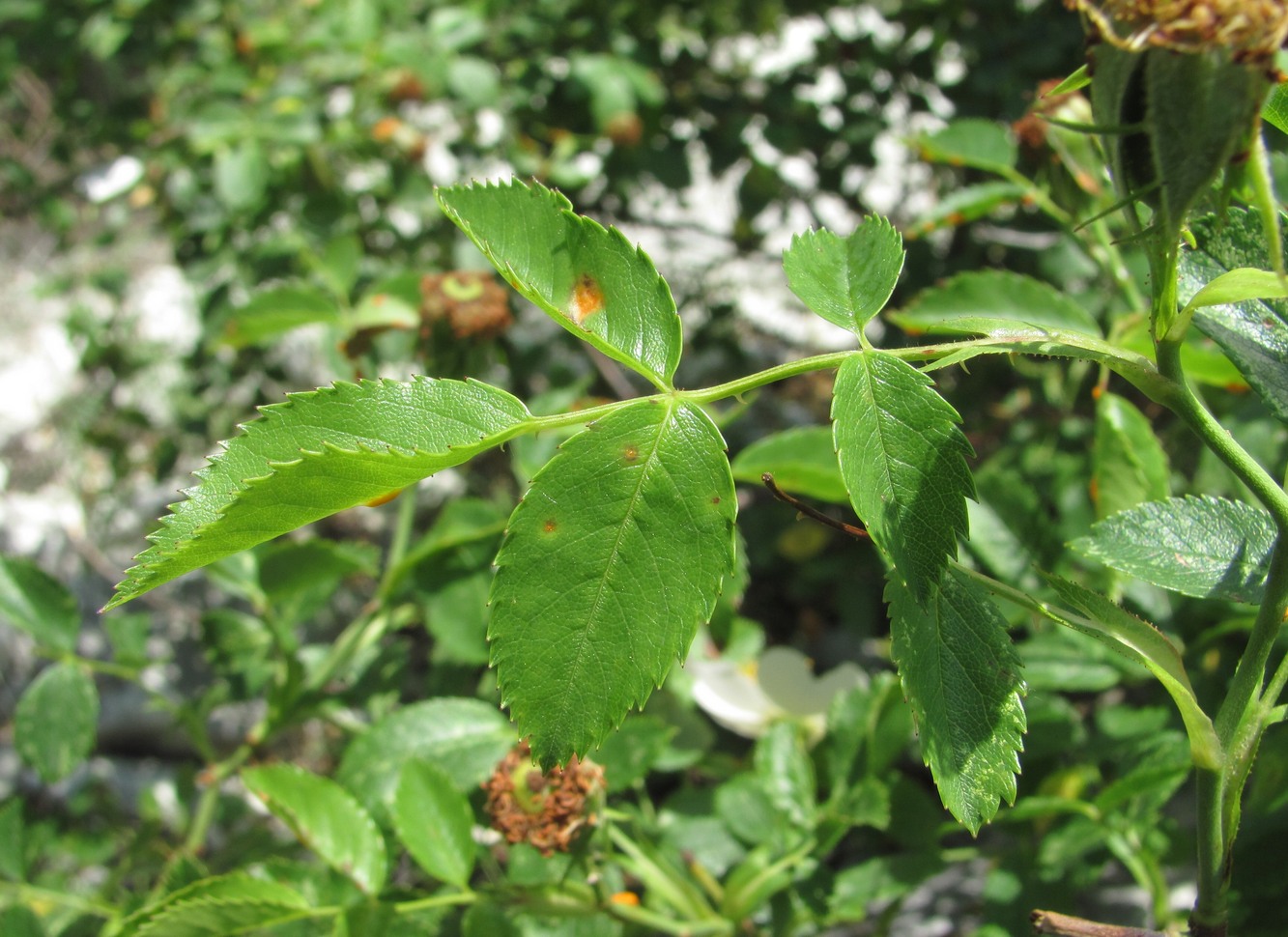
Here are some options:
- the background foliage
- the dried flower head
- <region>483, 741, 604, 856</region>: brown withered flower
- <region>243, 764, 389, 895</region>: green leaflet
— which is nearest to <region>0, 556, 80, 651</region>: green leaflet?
the background foliage

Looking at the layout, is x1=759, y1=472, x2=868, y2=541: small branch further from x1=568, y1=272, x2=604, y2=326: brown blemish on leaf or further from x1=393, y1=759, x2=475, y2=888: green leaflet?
x1=393, y1=759, x2=475, y2=888: green leaflet

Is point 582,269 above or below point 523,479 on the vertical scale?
above

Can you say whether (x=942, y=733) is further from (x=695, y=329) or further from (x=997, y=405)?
(x=695, y=329)

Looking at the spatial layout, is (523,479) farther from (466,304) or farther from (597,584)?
(597,584)

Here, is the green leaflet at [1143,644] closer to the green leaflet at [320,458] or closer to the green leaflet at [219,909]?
the green leaflet at [320,458]

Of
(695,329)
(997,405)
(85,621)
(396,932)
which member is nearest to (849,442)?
(396,932)

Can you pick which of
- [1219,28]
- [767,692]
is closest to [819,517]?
[1219,28]
